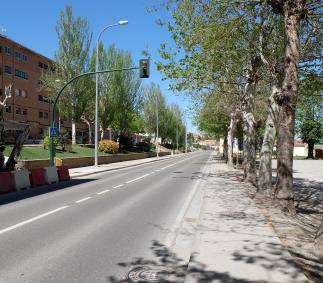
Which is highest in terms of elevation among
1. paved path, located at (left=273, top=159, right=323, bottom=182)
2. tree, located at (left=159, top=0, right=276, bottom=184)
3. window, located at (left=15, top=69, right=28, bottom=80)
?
window, located at (left=15, top=69, right=28, bottom=80)

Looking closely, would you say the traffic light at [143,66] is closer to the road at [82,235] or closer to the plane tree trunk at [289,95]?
the road at [82,235]

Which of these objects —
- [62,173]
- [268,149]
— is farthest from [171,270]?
[62,173]

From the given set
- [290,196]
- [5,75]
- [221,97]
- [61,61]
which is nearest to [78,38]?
[61,61]

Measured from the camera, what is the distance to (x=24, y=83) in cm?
5984

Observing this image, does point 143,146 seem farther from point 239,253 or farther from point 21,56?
point 239,253

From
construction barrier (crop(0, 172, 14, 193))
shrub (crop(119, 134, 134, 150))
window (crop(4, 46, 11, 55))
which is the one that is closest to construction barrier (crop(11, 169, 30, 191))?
construction barrier (crop(0, 172, 14, 193))

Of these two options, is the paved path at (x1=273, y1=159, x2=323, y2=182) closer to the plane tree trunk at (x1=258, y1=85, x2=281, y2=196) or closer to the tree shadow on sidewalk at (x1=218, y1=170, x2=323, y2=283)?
the tree shadow on sidewalk at (x1=218, y1=170, x2=323, y2=283)

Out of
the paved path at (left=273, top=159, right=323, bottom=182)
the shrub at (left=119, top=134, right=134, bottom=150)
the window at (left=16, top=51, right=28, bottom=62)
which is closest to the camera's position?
the paved path at (left=273, top=159, right=323, bottom=182)

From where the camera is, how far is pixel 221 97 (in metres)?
33.3

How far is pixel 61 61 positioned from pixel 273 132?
34813 millimetres

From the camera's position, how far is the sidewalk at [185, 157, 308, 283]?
516cm

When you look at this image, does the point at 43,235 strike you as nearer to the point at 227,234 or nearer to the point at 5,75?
the point at 227,234

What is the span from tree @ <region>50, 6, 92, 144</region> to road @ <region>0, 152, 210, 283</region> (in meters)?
32.5

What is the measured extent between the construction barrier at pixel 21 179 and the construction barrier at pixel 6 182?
0.27 metres
